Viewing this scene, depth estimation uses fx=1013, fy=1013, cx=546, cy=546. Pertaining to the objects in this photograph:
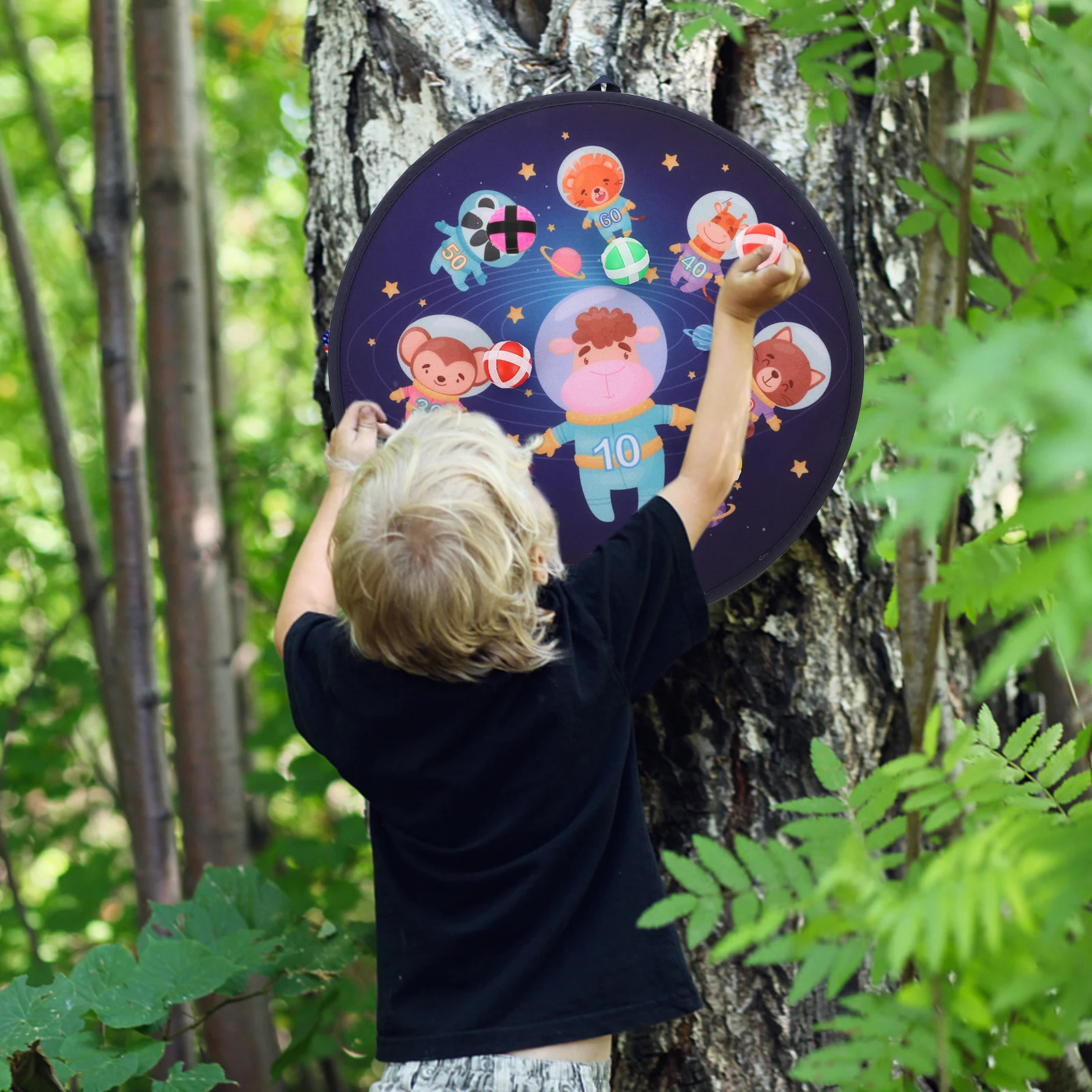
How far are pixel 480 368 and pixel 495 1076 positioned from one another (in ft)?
3.45

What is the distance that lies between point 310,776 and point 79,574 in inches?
38.9

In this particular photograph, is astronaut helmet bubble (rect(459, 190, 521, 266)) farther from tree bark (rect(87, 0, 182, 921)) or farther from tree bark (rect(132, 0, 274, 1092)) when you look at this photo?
tree bark (rect(87, 0, 182, 921))

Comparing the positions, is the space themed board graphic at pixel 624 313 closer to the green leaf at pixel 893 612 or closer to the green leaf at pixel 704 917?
the green leaf at pixel 893 612

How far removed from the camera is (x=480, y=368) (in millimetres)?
1657

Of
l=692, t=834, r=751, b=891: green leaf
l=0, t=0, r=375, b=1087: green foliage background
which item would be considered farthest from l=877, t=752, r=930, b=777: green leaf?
l=0, t=0, r=375, b=1087: green foliage background

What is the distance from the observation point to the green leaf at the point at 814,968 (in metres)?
0.95

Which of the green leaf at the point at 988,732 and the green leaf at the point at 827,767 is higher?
the green leaf at the point at 827,767

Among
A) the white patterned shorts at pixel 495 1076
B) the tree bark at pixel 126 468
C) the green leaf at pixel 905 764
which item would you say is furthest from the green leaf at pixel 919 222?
the tree bark at pixel 126 468

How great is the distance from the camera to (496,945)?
1414mm

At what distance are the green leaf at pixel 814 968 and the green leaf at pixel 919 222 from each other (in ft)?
2.96

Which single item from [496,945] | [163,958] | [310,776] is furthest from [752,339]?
[310,776]

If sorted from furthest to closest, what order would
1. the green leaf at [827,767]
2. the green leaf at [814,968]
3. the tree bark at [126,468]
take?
the tree bark at [126,468]
the green leaf at [827,767]
the green leaf at [814,968]

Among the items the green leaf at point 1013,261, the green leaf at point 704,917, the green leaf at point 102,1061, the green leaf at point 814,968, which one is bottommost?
the green leaf at point 102,1061

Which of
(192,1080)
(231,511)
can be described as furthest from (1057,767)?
(231,511)
